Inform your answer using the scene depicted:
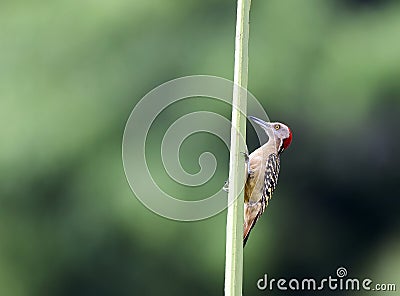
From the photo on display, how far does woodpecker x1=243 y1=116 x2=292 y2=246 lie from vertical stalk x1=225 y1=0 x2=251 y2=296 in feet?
1.49

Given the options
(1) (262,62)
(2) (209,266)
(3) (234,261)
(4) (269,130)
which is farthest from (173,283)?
(3) (234,261)

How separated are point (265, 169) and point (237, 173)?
482 mm

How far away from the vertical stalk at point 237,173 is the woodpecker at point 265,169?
45 cm

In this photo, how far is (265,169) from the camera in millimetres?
883

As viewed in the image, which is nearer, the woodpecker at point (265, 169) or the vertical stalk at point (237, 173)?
the vertical stalk at point (237, 173)

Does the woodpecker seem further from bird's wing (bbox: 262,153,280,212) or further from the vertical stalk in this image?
the vertical stalk

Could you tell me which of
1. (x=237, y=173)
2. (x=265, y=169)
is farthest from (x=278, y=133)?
(x=237, y=173)

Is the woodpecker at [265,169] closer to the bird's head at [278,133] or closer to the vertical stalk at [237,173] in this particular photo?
the bird's head at [278,133]

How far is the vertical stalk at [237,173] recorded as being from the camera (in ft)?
1.29

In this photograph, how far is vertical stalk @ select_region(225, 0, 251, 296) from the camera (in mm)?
394

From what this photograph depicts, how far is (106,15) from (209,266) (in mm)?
679

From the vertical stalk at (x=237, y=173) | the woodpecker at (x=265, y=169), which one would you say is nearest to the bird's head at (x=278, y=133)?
the woodpecker at (x=265, y=169)

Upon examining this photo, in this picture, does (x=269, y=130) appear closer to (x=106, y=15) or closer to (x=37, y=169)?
(x=37, y=169)

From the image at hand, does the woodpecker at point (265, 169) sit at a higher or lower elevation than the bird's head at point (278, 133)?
lower
